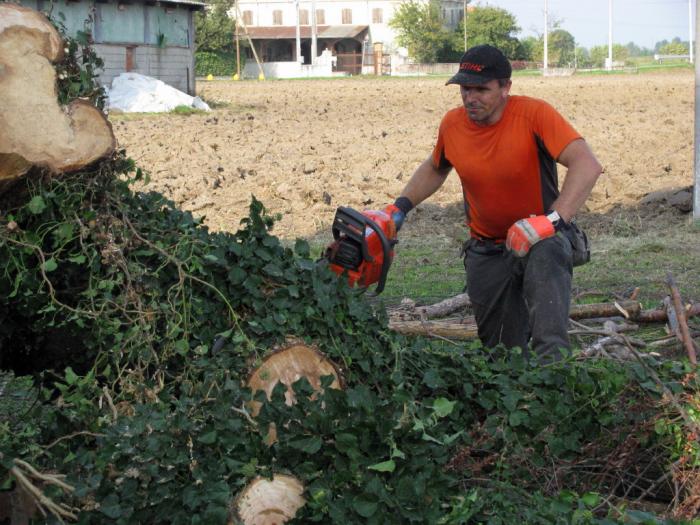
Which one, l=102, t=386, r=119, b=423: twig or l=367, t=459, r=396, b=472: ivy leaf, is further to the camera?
l=102, t=386, r=119, b=423: twig

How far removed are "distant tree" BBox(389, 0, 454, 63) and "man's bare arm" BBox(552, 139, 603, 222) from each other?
239ft

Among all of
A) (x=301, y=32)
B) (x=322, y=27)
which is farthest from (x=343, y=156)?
(x=322, y=27)

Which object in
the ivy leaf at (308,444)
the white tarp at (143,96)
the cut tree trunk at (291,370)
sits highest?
the white tarp at (143,96)

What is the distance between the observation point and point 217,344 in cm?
390

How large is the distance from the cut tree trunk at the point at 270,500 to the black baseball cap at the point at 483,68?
225 centimetres

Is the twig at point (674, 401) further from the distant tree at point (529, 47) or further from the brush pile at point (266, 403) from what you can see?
the distant tree at point (529, 47)

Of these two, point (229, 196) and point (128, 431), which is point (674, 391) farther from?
point (229, 196)

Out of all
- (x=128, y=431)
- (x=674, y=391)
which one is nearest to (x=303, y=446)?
(x=128, y=431)

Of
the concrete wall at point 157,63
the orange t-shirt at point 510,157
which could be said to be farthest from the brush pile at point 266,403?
the concrete wall at point 157,63

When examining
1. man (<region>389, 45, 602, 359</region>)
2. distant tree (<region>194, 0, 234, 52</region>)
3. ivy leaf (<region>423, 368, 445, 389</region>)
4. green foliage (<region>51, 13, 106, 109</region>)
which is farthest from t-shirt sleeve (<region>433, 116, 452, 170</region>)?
distant tree (<region>194, 0, 234, 52</region>)

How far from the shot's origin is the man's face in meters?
4.92

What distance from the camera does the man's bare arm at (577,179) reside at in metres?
4.70

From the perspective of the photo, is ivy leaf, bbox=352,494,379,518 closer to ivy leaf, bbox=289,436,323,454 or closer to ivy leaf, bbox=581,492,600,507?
ivy leaf, bbox=289,436,323,454

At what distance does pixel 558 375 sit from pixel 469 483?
63 centimetres
